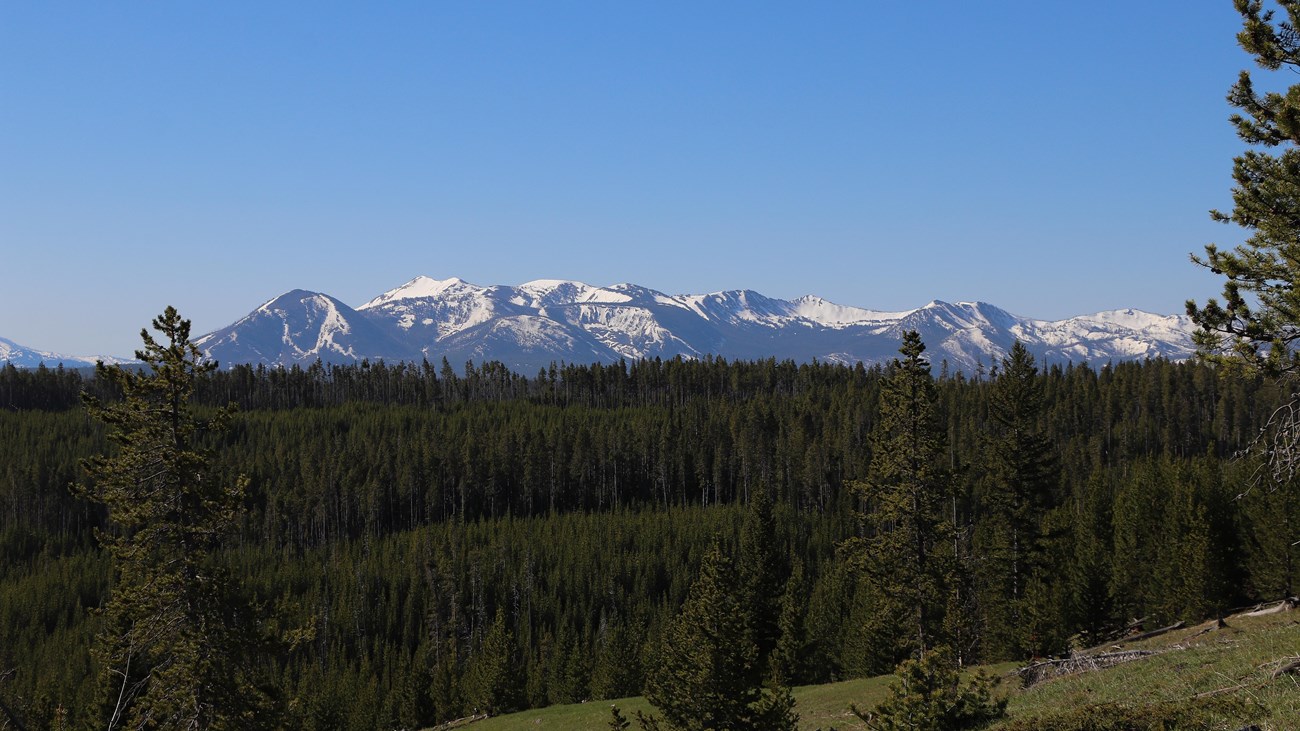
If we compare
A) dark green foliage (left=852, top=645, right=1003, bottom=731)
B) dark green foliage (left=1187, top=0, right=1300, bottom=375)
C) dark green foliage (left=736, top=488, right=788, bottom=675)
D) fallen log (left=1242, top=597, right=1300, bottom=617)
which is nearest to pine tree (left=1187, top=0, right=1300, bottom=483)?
dark green foliage (left=1187, top=0, right=1300, bottom=375)

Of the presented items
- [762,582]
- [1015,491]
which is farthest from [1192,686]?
[762,582]

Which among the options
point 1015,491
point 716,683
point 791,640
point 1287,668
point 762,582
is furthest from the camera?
point 791,640

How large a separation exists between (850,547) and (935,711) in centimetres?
1541

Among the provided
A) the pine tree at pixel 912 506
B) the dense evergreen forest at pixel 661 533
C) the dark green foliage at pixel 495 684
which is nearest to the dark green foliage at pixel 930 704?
the dense evergreen forest at pixel 661 533

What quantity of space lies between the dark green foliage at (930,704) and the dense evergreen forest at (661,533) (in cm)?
743

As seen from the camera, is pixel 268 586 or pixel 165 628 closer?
pixel 165 628

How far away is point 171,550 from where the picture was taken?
74.4ft

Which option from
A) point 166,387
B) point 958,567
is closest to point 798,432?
point 958,567

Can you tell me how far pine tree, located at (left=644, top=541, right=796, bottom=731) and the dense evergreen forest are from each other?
5335mm

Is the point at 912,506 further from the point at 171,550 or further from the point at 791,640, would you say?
the point at 791,640

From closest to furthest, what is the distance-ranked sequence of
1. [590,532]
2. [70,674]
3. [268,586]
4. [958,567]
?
[958,567] < [70,674] < [268,586] < [590,532]

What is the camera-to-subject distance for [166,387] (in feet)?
74.7

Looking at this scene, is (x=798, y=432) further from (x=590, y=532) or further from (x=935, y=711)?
(x=935, y=711)

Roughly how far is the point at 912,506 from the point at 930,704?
13562mm
